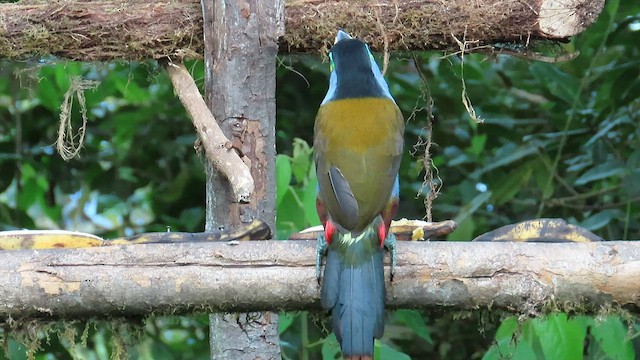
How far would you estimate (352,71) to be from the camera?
9.07ft

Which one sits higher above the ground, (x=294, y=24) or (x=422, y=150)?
(x=294, y=24)

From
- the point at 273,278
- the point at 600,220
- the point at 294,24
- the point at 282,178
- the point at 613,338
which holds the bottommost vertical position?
the point at 613,338

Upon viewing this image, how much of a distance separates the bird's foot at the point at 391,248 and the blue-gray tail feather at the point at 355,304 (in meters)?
0.03

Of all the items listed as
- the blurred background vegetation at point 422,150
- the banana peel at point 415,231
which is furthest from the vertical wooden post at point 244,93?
the blurred background vegetation at point 422,150

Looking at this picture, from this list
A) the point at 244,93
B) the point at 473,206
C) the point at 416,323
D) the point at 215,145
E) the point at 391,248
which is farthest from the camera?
the point at 473,206

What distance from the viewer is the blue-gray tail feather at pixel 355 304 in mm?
2084

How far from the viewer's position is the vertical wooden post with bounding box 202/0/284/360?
2.72 m

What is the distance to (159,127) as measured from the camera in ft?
14.4

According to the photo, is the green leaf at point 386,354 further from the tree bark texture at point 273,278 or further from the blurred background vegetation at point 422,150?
the blurred background vegetation at point 422,150

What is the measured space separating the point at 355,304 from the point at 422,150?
2338 mm

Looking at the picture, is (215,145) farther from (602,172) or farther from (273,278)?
(602,172)

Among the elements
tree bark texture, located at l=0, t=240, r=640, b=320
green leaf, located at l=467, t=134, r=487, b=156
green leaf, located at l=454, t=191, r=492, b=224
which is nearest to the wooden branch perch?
tree bark texture, located at l=0, t=240, r=640, b=320

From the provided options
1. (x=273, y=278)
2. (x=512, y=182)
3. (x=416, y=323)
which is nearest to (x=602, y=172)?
(x=512, y=182)

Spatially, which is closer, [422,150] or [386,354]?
[386,354]
